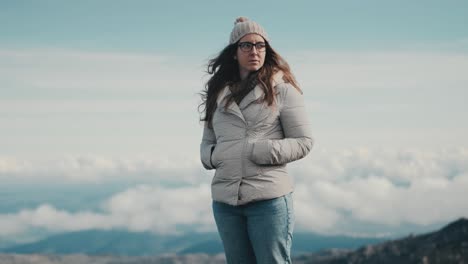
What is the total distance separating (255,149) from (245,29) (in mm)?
1385

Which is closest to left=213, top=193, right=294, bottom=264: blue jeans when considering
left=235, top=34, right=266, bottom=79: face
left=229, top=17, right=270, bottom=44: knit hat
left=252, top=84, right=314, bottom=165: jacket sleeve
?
left=252, top=84, right=314, bottom=165: jacket sleeve

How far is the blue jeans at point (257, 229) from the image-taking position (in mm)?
6301

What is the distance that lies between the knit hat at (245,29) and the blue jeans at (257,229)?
182cm

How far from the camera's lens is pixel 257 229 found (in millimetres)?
6344

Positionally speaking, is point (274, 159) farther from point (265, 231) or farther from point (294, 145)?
point (265, 231)

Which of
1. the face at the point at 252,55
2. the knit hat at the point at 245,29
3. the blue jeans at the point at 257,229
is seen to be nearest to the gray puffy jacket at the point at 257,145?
the blue jeans at the point at 257,229

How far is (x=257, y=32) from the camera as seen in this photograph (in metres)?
6.62

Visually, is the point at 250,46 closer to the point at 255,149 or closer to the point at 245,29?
the point at 245,29

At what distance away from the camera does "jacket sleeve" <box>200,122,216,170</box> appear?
6.71 meters

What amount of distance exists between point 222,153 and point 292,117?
2.80 feet

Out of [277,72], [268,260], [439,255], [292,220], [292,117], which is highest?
[439,255]

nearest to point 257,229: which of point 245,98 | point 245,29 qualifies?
point 245,98

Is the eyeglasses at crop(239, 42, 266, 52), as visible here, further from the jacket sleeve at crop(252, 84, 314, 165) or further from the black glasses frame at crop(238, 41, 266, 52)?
the jacket sleeve at crop(252, 84, 314, 165)

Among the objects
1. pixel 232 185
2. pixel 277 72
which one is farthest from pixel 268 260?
pixel 277 72
